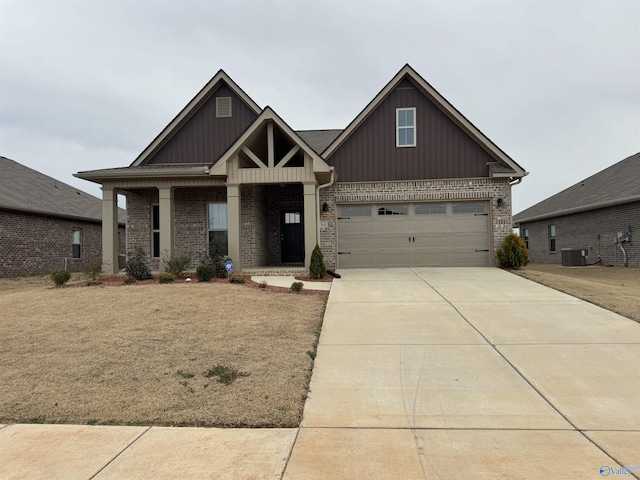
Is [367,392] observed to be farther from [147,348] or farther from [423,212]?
[423,212]

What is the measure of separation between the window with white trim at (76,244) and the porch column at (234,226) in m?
12.8

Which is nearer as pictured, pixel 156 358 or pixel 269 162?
pixel 156 358

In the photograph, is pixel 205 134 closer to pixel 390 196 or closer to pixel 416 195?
pixel 390 196

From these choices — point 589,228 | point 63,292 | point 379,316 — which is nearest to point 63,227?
point 63,292

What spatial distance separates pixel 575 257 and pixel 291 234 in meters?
13.5

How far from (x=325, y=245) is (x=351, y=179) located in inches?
99.6

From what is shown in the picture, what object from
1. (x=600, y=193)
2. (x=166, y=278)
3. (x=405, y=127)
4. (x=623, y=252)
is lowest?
(x=166, y=278)

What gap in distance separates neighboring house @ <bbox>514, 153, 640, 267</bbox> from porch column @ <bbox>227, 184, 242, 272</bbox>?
15143 millimetres

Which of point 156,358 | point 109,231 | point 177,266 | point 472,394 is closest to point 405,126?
point 177,266

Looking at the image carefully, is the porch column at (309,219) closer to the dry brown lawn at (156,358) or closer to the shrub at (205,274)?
the shrub at (205,274)

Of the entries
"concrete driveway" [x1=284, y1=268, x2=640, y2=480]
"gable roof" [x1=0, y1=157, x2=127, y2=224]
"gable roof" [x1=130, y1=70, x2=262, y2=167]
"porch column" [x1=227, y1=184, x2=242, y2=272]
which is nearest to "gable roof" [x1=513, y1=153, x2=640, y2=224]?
"concrete driveway" [x1=284, y1=268, x2=640, y2=480]

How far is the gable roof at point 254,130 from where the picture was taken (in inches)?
499

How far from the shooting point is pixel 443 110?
15.1m

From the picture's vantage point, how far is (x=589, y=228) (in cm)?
2053
